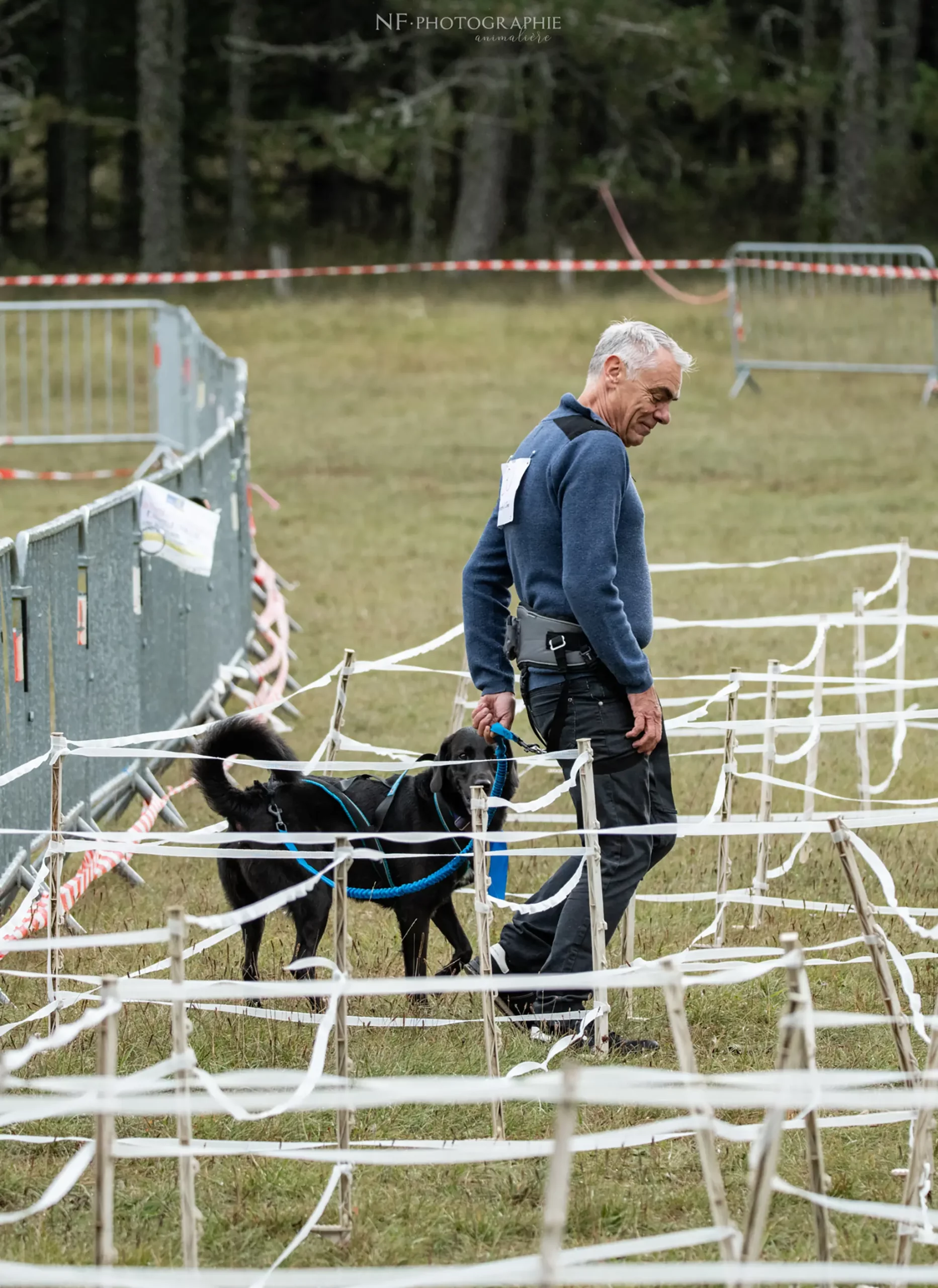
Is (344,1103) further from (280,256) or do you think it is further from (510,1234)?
(280,256)

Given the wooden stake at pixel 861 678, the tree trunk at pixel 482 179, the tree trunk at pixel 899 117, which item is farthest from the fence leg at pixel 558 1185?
the tree trunk at pixel 899 117

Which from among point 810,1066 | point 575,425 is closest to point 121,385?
point 575,425

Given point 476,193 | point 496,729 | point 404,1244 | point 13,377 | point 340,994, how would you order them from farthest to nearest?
point 476,193 → point 13,377 → point 496,729 → point 404,1244 → point 340,994

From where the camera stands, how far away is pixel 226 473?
1043 centimetres

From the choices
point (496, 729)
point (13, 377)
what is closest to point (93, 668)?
point (496, 729)

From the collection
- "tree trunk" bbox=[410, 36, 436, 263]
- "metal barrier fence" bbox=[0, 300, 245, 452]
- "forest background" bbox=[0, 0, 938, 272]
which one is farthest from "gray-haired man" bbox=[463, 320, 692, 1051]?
"tree trunk" bbox=[410, 36, 436, 263]

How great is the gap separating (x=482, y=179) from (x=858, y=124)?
7094mm

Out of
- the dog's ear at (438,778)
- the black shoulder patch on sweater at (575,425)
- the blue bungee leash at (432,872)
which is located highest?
the black shoulder patch on sweater at (575,425)

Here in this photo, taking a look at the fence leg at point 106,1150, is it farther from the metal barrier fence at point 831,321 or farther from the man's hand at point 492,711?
the metal barrier fence at point 831,321

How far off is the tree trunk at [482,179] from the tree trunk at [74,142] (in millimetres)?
9831

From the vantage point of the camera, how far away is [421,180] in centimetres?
3672

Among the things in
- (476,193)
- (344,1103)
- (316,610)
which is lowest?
(316,610)

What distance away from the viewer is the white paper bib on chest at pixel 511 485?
4.82 meters

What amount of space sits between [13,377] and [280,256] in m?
8.74
